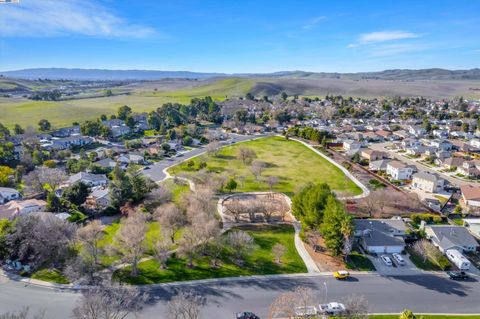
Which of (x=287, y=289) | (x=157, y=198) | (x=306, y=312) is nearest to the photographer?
(x=306, y=312)

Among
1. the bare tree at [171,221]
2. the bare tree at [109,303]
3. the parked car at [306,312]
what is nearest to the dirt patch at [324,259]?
the parked car at [306,312]

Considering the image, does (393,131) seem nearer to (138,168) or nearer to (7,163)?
(138,168)

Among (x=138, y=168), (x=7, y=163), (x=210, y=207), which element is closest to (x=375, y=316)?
(x=210, y=207)

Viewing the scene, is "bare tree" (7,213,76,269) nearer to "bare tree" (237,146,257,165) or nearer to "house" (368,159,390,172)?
"bare tree" (237,146,257,165)

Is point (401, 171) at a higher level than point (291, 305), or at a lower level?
higher

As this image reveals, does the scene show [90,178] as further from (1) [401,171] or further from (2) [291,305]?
(1) [401,171]

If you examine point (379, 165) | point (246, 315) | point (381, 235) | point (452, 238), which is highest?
point (379, 165)

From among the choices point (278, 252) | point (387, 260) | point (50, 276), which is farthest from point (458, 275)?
point (50, 276)
